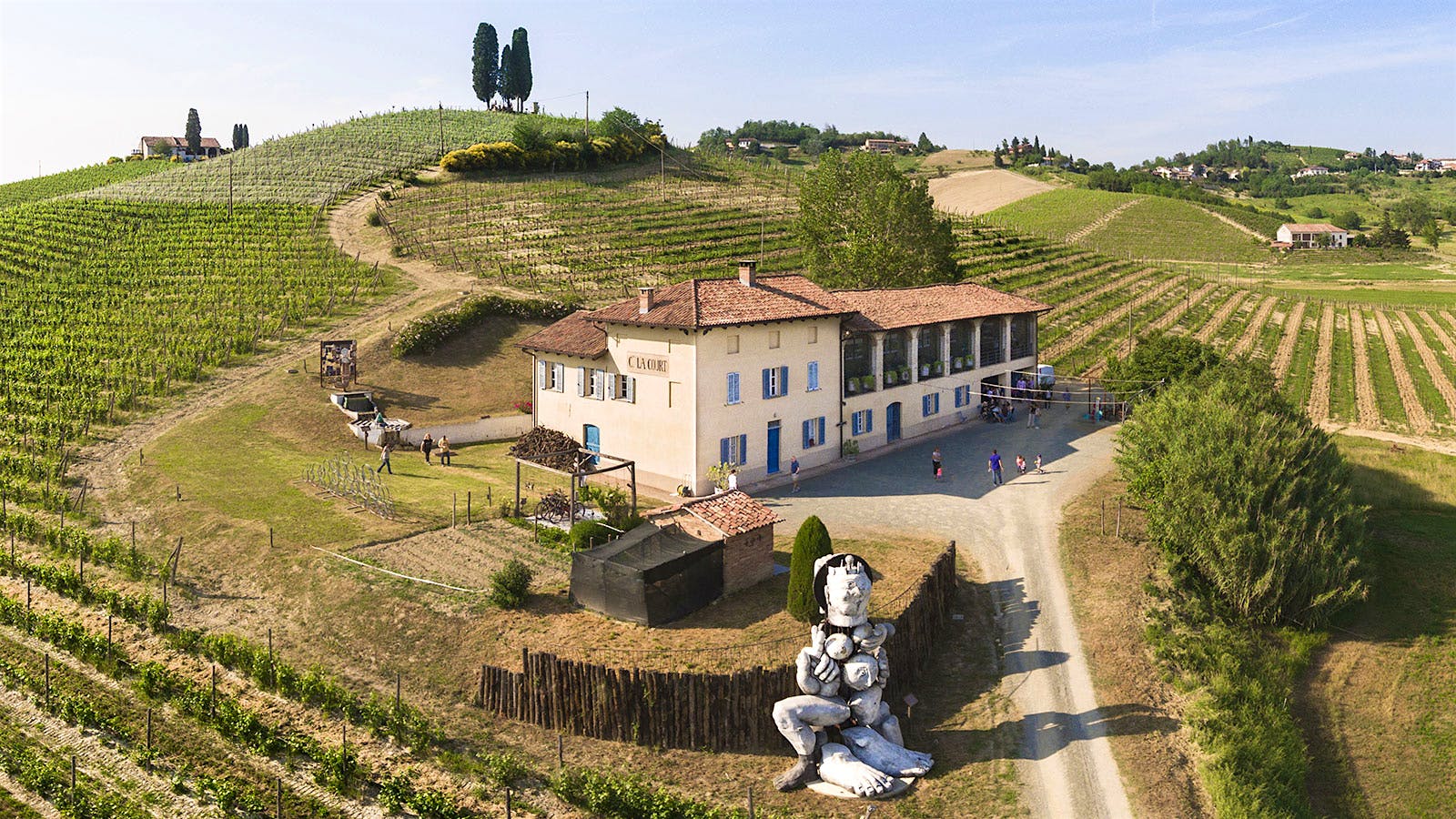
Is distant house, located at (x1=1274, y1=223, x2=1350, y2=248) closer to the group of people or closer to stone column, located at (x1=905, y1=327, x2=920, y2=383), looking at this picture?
stone column, located at (x1=905, y1=327, x2=920, y2=383)

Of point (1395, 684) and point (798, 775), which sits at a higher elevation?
point (798, 775)

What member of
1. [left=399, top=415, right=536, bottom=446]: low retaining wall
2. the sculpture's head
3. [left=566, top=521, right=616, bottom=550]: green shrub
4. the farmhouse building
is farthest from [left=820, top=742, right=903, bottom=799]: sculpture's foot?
→ [left=399, top=415, right=536, bottom=446]: low retaining wall

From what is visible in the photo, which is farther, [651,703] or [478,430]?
[478,430]

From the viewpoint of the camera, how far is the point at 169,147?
139 metres

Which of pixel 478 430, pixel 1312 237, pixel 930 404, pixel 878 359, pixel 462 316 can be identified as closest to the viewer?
pixel 878 359

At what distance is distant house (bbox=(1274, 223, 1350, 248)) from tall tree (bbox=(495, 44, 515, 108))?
3913 inches

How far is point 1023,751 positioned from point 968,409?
2889cm

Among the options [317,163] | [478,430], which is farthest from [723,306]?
[317,163]

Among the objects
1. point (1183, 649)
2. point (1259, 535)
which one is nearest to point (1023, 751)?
point (1183, 649)

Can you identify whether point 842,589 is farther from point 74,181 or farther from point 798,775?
point 74,181

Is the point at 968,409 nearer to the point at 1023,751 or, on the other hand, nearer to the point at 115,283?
the point at 1023,751

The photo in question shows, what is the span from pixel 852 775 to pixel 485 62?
132 m

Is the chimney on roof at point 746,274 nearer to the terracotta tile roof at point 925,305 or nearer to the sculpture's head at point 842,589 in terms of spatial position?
the terracotta tile roof at point 925,305

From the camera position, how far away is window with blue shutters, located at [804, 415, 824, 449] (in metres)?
39.6
